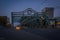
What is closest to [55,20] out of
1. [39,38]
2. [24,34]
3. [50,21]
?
[50,21]

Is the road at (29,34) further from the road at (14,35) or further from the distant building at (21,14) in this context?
the distant building at (21,14)

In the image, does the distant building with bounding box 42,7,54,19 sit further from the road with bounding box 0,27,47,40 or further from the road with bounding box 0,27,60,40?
the road with bounding box 0,27,47,40

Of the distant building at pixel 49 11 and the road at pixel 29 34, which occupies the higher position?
the distant building at pixel 49 11

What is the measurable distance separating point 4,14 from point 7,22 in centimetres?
11

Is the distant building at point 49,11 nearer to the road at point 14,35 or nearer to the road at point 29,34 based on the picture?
the road at point 29,34

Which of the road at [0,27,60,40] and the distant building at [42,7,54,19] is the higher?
the distant building at [42,7,54,19]

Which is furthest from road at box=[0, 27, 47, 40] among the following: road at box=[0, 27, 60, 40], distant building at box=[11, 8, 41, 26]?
distant building at box=[11, 8, 41, 26]

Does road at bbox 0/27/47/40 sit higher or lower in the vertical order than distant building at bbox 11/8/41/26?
lower

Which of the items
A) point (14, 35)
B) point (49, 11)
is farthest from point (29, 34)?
point (49, 11)

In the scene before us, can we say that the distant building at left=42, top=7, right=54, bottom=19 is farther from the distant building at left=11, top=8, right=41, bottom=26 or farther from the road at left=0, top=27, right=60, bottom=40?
the road at left=0, top=27, right=60, bottom=40

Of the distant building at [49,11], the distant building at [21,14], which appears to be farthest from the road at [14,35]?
the distant building at [49,11]

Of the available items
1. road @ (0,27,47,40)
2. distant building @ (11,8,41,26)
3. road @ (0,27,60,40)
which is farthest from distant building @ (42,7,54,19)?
road @ (0,27,47,40)

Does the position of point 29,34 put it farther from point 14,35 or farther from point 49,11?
point 49,11

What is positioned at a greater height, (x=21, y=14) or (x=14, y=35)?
(x=21, y=14)
